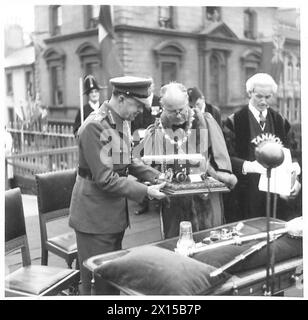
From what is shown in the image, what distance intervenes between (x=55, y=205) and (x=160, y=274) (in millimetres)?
1414

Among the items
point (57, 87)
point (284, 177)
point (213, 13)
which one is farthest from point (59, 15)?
point (284, 177)

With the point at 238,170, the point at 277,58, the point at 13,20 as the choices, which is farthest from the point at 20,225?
the point at 277,58

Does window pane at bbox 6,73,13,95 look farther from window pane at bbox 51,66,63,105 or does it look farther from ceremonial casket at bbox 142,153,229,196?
ceremonial casket at bbox 142,153,229,196

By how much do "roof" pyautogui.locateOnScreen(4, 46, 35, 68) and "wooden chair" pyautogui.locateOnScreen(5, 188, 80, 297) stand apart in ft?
2.35

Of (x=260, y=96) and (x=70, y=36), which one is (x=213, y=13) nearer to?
(x=260, y=96)

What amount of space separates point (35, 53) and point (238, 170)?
5.43 ft

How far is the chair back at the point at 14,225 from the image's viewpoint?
92.4 inches

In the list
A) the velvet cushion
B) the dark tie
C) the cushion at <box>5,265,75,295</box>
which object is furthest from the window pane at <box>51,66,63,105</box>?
the velvet cushion

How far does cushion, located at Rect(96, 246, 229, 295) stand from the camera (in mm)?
1609

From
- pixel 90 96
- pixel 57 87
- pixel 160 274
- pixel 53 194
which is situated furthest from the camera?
pixel 57 87

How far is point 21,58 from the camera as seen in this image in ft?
8.99
